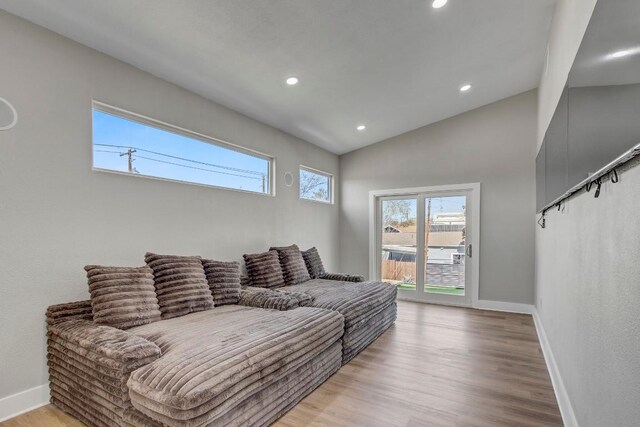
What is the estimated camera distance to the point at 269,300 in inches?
117

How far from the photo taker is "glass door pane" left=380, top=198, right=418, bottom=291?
561cm

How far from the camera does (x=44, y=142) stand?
7.60 ft

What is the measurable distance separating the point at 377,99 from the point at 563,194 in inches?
103

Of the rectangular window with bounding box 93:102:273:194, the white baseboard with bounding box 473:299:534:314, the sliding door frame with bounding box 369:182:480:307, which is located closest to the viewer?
the rectangular window with bounding box 93:102:273:194

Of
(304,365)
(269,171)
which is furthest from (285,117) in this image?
(304,365)

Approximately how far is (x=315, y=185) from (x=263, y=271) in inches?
91.6

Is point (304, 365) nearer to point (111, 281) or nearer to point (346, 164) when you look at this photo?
point (111, 281)

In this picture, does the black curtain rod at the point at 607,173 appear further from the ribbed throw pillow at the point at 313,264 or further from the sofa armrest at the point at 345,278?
the ribbed throw pillow at the point at 313,264

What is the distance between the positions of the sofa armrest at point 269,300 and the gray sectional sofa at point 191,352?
0.01m

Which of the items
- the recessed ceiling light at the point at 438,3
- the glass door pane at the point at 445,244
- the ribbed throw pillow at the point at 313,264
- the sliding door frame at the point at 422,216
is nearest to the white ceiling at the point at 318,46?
the recessed ceiling light at the point at 438,3

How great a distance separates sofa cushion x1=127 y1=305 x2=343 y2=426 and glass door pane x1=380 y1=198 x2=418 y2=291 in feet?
10.6

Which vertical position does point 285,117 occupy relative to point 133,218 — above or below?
above

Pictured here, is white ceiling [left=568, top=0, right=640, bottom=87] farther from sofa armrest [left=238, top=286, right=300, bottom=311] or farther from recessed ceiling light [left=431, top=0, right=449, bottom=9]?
sofa armrest [left=238, top=286, right=300, bottom=311]

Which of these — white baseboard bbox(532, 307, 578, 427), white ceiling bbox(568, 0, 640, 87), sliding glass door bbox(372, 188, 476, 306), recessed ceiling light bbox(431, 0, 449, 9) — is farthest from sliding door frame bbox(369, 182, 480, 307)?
white ceiling bbox(568, 0, 640, 87)
